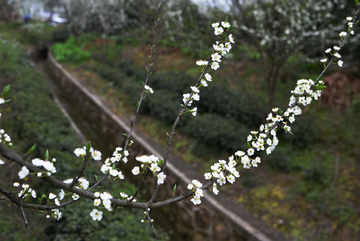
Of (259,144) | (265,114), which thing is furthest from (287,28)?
(259,144)

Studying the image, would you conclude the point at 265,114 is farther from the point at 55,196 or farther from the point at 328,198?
the point at 55,196

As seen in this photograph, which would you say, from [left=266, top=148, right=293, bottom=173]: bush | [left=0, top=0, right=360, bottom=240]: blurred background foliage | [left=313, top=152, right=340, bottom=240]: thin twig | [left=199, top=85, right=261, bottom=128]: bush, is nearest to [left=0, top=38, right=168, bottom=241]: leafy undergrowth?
[left=0, top=0, right=360, bottom=240]: blurred background foliage

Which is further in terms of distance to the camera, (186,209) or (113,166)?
(186,209)

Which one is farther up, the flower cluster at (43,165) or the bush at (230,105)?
the flower cluster at (43,165)

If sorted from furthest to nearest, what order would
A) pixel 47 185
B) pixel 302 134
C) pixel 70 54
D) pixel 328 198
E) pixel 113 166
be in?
pixel 70 54 < pixel 302 134 < pixel 328 198 < pixel 47 185 < pixel 113 166

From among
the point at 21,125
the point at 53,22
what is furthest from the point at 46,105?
the point at 53,22

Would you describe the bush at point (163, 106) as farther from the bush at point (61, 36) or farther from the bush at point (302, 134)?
the bush at point (61, 36)

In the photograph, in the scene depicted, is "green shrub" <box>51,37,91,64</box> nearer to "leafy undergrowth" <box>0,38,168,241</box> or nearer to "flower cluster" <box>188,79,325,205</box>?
"leafy undergrowth" <box>0,38,168,241</box>

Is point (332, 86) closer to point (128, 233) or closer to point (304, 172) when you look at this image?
point (304, 172)

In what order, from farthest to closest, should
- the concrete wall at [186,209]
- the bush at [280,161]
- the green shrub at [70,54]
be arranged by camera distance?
the green shrub at [70,54] → the bush at [280,161] → the concrete wall at [186,209]

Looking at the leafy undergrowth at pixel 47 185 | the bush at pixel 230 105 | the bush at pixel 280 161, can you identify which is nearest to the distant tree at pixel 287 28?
the bush at pixel 230 105

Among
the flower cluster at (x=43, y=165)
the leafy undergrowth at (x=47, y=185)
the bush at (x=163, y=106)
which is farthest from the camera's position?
the bush at (x=163, y=106)

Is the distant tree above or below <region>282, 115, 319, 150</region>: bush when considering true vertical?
above

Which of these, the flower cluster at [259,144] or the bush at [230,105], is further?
the bush at [230,105]
